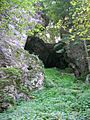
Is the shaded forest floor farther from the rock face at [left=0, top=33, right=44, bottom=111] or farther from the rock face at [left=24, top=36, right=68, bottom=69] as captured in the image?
the rock face at [left=24, top=36, right=68, bottom=69]

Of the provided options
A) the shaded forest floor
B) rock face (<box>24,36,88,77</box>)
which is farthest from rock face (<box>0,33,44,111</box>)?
rock face (<box>24,36,88,77</box>)

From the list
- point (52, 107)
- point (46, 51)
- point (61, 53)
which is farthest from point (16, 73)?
point (46, 51)

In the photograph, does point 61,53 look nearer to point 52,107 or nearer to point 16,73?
point 16,73

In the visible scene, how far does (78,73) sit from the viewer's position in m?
19.8

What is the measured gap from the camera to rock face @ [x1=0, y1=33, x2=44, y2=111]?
36.8ft

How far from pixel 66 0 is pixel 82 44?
3572mm

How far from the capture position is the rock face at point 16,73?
11211 mm

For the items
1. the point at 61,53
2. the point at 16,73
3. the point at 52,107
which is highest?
the point at 61,53

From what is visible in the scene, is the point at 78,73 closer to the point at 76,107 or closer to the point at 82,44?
the point at 82,44

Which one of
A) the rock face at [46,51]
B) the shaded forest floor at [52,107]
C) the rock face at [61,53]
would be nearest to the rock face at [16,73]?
the shaded forest floor at [52,107]

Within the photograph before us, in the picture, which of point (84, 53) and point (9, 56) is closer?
point (9, 56)

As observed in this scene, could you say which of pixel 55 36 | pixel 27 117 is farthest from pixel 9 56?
pixel 55 36

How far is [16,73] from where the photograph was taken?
40.7ft

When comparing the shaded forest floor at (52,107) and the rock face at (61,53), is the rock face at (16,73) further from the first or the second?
the rock face at (61,53)
